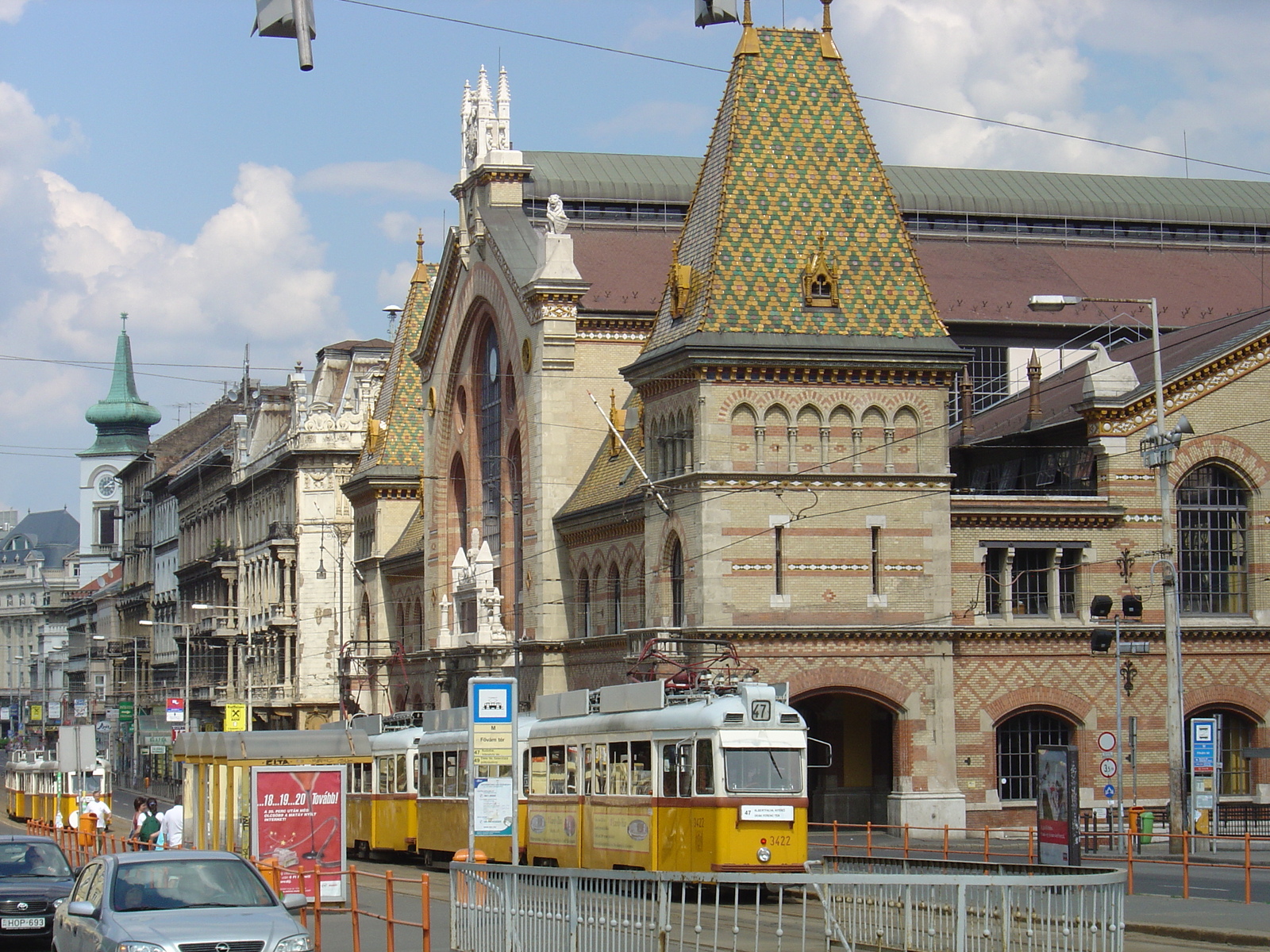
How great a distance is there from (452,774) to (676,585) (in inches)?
399

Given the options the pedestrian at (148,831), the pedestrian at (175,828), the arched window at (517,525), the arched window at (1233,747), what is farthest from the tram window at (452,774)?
the arched window at (1233,747)

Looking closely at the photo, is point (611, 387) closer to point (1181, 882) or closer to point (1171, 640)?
point (1171, 640)

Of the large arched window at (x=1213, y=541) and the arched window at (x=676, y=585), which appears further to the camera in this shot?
the large arched window at (x=1213, y=541)

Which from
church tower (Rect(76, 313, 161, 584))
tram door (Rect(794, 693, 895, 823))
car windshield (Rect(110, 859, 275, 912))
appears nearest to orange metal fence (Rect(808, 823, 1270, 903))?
tram door (Rect(794, 693, 895, 823))

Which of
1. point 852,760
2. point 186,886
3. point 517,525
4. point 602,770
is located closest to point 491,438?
point 517,525

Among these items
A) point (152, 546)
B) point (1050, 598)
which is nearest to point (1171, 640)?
point (1050, 598)

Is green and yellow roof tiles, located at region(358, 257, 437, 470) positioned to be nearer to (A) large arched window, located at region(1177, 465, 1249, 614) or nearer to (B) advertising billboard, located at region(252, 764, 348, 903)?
(A) large arched window, located at region(1177, 465, 1249, 614)

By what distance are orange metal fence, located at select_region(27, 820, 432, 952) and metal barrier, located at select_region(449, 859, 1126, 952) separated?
1.89 metres

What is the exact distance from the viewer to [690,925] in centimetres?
1923

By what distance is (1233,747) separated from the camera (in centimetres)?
5131

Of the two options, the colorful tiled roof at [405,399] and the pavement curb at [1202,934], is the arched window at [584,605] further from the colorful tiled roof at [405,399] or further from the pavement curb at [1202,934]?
the pavement curb at [1202,934]

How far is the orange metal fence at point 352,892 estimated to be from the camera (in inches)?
861

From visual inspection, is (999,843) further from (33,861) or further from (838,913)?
(838,913)

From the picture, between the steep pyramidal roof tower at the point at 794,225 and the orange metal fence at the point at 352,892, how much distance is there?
54.8 ft
